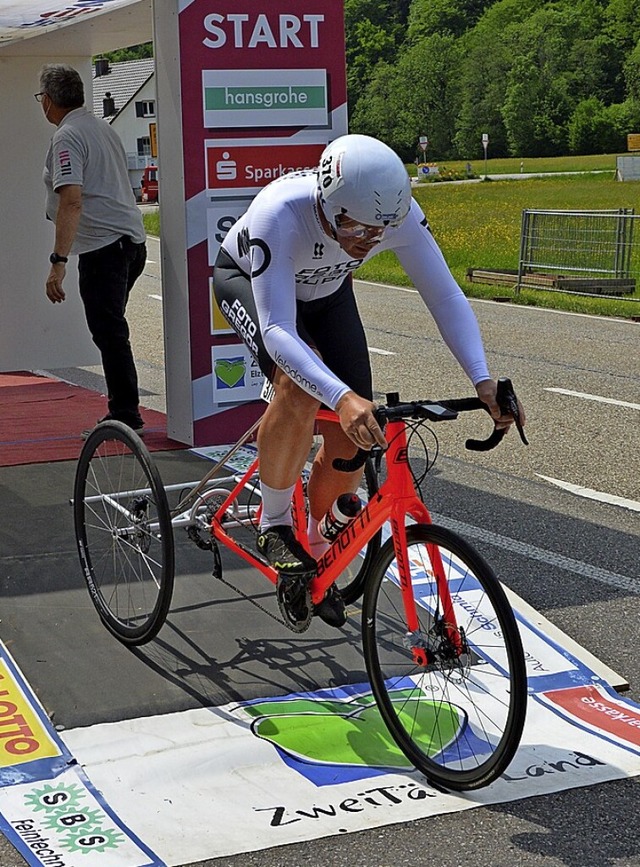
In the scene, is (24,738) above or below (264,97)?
below

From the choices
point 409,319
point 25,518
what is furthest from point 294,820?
point 409,319

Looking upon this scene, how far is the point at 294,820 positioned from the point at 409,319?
13.7m

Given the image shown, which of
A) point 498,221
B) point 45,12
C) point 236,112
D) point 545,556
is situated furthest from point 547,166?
point 545,556

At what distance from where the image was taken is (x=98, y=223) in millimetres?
8172

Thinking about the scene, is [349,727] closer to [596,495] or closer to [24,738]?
[24,738]

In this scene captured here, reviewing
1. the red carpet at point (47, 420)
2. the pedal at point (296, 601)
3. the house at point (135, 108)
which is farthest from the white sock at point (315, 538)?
the house at point (135, 108)

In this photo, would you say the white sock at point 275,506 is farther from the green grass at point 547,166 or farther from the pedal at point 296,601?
the green grass at point 547,166

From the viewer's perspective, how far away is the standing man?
26.6ft

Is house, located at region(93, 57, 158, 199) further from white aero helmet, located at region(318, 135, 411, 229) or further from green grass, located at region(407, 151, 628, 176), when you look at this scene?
white aero helmet, located at region(318, 135, 411, 229)

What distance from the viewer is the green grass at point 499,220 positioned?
18938 mm

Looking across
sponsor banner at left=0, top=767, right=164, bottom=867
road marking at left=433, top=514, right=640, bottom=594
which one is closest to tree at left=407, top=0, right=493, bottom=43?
road marking at left=433, top=514, right=640, bottom=594

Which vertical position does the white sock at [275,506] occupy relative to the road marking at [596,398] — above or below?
above

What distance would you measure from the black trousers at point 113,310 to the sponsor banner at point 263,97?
999 mm

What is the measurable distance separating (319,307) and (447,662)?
143cm
